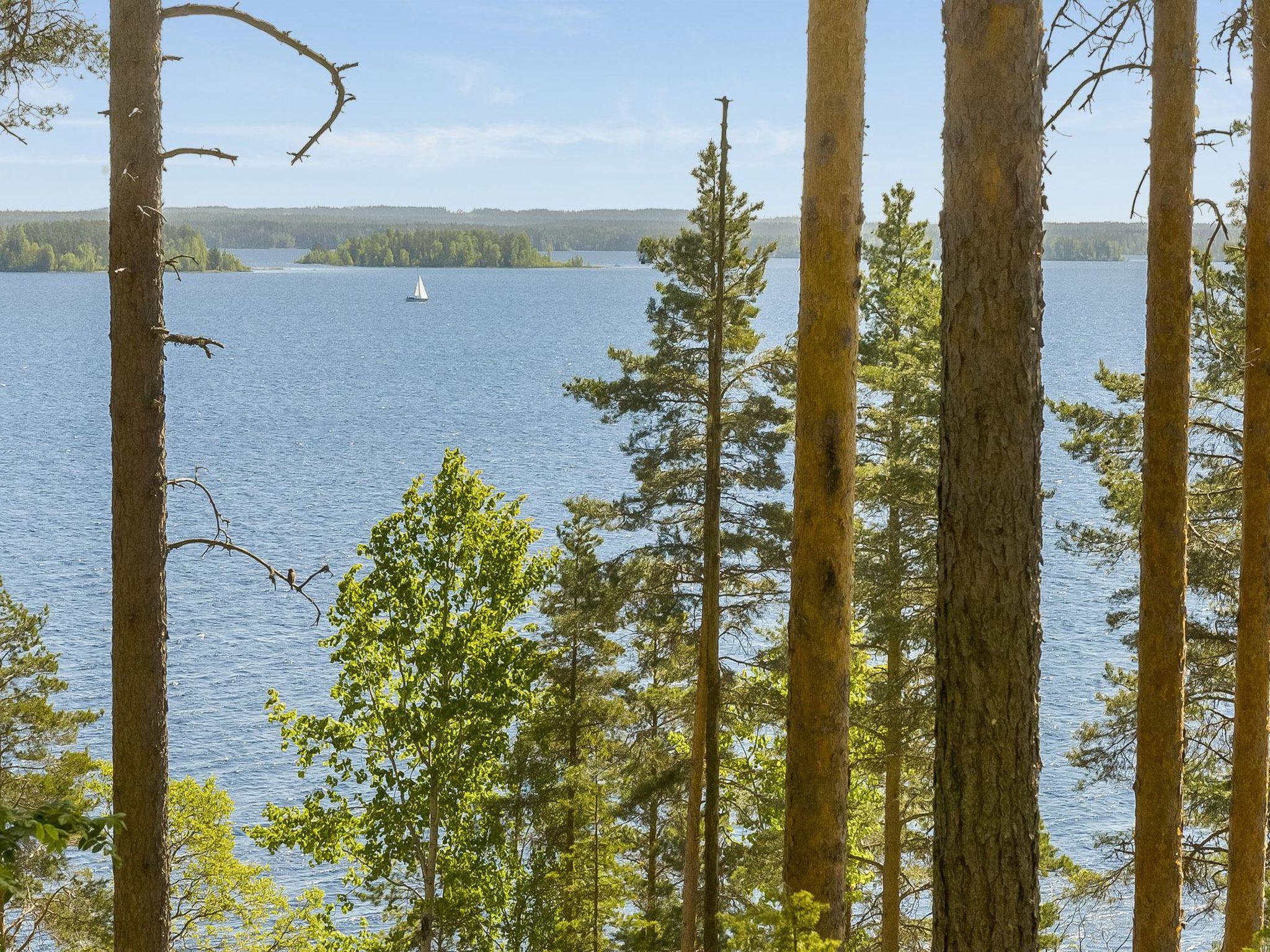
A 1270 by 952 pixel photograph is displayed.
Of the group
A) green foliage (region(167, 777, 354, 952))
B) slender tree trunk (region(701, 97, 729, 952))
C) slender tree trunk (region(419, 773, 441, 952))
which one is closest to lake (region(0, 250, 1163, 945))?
green foliage (region(167, 777, 354, 952))

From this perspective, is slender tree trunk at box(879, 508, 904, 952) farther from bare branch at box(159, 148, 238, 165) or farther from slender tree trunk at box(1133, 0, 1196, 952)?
bare branch at box(159, 148, 238, 165)

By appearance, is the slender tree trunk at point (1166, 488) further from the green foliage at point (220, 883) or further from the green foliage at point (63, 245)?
the green foliage at point (63, 245)

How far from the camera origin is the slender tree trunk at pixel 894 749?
442 inches

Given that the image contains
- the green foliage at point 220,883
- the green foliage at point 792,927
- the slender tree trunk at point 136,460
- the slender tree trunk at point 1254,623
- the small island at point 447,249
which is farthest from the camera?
the small island at point 447,249

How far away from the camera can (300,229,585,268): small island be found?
18261cm

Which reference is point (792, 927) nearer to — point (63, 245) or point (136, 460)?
point (136, 460)

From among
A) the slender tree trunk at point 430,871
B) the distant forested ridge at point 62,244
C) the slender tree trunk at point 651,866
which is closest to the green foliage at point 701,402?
the slender tree trunk at point 651,866

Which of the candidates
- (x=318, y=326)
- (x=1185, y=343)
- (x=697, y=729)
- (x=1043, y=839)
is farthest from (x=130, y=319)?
(x=318, y=326)

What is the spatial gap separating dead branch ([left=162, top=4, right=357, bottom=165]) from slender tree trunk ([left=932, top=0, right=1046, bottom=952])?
3.29 metres

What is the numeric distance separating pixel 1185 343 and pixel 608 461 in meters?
39.2

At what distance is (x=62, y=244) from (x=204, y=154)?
134598 millimetres

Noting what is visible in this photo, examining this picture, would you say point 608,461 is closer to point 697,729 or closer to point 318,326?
point 697,729

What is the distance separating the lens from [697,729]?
13391 millimetres

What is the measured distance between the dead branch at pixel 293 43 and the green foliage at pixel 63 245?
105265 millimetres
